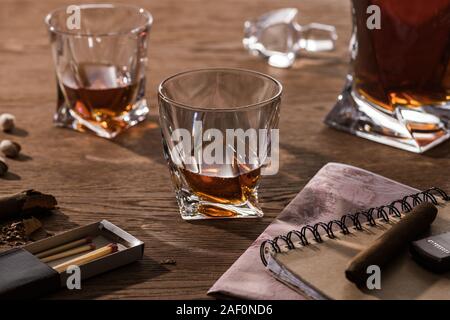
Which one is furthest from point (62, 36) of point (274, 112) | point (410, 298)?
point (410, 298)

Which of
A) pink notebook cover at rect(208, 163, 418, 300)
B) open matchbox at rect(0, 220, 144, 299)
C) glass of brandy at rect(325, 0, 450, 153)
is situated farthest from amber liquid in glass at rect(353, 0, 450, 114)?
open matchbox at rect(0, 220, 144, 299)

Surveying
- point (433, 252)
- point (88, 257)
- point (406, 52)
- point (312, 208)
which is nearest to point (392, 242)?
point (433, 252)

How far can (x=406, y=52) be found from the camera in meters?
1.12

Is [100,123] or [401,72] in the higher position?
[401,72]

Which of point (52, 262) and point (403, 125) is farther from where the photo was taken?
point (403, 125)

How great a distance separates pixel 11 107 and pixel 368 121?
565 mm

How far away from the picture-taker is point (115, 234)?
0.86m

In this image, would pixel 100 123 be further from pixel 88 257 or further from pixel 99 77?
pixel 88 257

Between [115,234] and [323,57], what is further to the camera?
[323,57]

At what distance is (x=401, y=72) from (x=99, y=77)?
0.44 metres

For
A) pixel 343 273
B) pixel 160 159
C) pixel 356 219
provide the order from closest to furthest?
pixel 343 273
pixel 356 219
pixel 160 159

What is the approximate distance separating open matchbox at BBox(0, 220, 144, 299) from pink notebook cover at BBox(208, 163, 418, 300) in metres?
0.11

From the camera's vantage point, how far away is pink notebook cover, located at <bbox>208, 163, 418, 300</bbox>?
779mm
